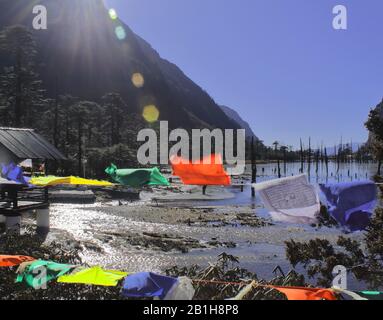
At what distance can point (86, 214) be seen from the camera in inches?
1566

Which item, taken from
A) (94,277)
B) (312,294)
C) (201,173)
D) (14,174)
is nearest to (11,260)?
(94,277)

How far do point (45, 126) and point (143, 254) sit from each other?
51149mm

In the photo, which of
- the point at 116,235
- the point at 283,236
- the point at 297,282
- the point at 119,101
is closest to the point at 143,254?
the point at 116,235

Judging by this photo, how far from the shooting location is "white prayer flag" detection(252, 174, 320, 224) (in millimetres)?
10109

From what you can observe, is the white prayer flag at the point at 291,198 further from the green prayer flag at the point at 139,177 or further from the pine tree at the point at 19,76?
the pine tree at the point at 19,76

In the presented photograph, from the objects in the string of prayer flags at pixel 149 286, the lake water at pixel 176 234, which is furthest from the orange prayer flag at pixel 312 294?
the lake water at pixel 176 234

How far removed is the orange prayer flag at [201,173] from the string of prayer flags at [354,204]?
2.98m

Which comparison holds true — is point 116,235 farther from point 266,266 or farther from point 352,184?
point 352,184

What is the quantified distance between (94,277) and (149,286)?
1.33 metres

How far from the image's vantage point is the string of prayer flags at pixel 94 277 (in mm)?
9703

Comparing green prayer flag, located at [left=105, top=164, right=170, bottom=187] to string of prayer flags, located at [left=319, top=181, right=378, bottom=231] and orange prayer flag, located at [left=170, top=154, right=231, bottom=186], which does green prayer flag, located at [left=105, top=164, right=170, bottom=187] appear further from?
string of prayer flags, located at [left=319, top=181, right=378, bottom=231]

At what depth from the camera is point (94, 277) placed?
32.3ft

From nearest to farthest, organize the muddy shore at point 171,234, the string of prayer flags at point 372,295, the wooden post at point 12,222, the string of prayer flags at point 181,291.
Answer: the string of prayer flags at point 372,295
the string of prayer flags at point 181,291
the wooden post at point 12,222
the muddy shore at point 171,234

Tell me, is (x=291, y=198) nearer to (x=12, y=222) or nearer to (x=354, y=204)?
(x=354, y=204)
